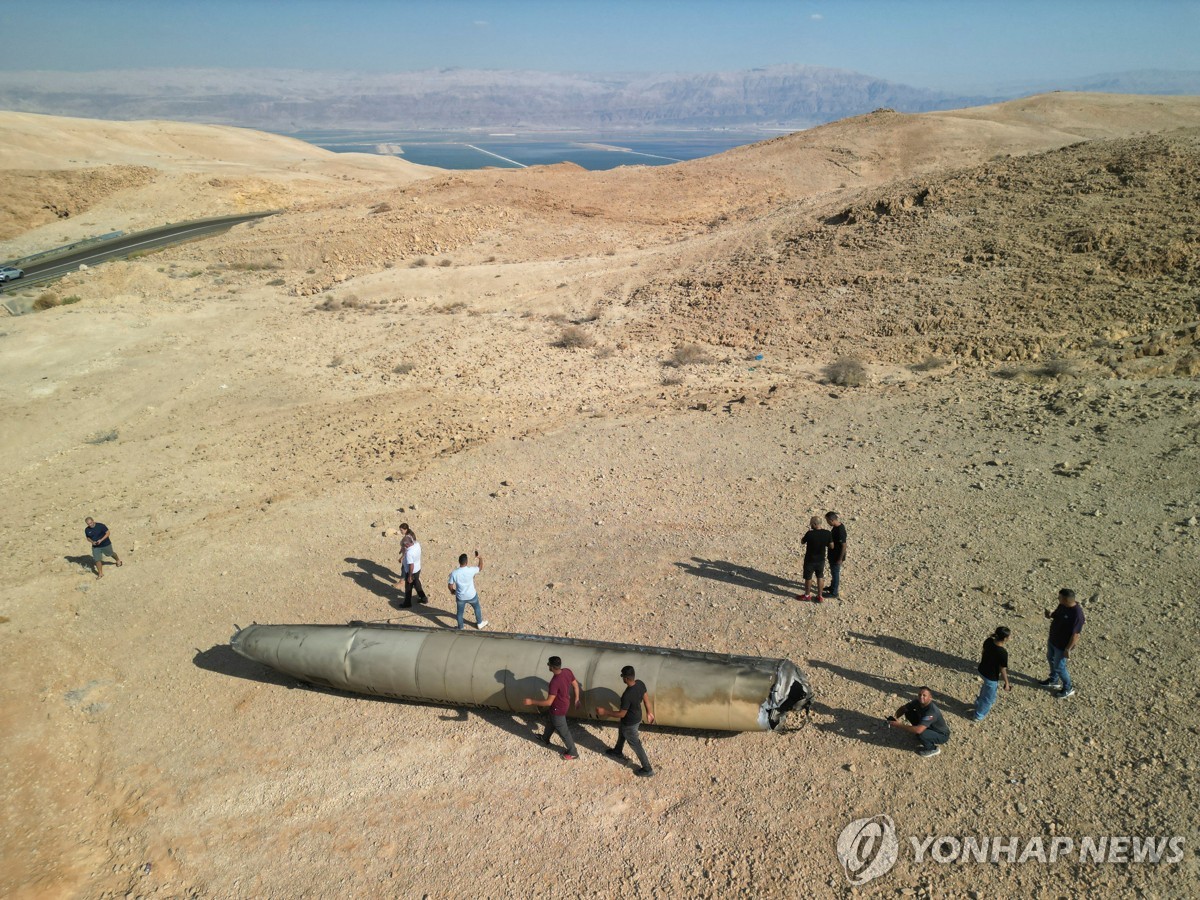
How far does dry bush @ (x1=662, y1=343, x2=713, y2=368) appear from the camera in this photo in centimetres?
2045

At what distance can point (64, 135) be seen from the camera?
217 feet

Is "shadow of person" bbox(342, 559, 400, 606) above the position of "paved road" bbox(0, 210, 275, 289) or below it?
below

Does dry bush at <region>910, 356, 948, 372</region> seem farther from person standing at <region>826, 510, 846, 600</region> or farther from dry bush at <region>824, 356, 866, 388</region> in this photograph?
person standing at <region>826, 510, 846, 600</region>

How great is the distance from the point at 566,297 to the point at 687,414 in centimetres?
1255

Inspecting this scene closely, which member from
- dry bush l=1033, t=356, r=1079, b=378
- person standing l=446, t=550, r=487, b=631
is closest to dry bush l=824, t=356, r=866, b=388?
dry bush l=1033, t=356, r=1079, b=378

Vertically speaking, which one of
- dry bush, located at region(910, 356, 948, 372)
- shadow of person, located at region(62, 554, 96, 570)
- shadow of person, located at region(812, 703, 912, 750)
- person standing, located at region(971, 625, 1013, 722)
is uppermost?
dry bush, located at region(910, 356, 948, 372)

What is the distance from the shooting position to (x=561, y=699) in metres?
7.49

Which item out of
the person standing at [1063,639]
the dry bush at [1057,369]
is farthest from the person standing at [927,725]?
the dry bush at [1057,369]

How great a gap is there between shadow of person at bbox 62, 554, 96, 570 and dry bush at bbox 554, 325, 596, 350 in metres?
14.0

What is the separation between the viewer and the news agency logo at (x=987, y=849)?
5.83 metres

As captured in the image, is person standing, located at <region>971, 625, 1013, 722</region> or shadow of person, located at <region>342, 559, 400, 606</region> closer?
person standing, located at <region>971, 625, 1013, 722</region>

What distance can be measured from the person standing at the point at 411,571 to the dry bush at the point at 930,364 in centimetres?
1378

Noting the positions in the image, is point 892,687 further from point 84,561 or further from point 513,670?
point 84,561

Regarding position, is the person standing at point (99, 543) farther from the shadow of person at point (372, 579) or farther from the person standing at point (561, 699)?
the person standing at point (561, 699)
